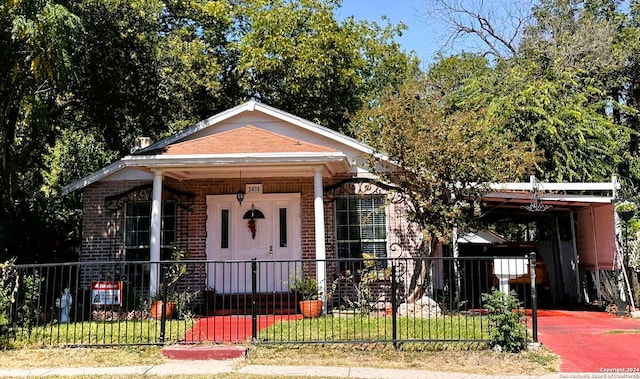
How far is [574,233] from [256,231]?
7589 mm

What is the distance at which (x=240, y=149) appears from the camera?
1185 centimetres

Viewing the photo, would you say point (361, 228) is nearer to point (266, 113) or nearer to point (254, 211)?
point (254, 211)

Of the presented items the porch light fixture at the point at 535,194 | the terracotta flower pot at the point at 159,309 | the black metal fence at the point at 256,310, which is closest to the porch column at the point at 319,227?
the black metal fence at the point at 256,310

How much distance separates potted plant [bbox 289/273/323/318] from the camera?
10345 mm

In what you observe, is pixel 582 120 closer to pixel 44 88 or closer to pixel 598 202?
pixel 598 202

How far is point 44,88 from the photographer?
1300 centimetres

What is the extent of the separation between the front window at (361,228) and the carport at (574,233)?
89.5 inches

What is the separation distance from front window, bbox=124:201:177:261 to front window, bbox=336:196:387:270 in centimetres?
380

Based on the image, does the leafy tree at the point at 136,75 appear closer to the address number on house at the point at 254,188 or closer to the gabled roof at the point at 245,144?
the gabled roof at the point at 245,144

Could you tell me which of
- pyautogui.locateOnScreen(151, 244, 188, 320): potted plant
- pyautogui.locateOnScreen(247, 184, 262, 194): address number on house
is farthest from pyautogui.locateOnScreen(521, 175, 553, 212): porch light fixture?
pyautogui.locateOnScreen(151, 244, 188, 320): potted plant

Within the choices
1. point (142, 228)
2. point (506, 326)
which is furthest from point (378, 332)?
point (142, 228)

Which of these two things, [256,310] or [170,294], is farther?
[170,294]

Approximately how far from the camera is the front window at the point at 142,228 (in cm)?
1298

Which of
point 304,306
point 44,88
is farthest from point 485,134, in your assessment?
point 44,88
